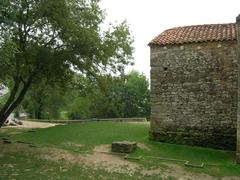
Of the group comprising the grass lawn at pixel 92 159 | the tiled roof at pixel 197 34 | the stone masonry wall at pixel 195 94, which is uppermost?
the tiled roof at pixel 197 34

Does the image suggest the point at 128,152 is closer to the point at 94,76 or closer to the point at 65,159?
the point at 65,159

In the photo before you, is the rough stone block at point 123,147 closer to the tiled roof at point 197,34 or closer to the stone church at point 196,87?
the stone church at point 196,87

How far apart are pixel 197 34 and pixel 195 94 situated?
2.97 meters

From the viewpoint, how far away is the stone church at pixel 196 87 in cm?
1700

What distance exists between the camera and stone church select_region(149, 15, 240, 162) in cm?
1700

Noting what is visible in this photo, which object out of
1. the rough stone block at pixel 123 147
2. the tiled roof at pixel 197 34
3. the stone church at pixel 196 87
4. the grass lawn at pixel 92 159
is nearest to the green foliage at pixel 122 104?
the grass lawn at pixel 92 159

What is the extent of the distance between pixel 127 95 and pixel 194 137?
27169 millimetres

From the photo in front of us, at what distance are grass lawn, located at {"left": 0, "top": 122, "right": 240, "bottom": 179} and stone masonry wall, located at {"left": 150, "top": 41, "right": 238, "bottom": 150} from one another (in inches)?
30.5

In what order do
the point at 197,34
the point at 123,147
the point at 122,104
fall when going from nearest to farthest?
the point at 123,147 < the point at 197,34 < the point at 122,104

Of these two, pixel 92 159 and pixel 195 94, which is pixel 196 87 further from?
pixel 92 159

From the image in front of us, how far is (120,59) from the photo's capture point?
2105cm

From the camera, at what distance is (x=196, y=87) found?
1761cm

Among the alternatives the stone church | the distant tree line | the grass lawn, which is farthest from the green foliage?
the stone church

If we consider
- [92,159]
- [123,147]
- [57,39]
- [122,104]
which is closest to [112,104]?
[122,104]
